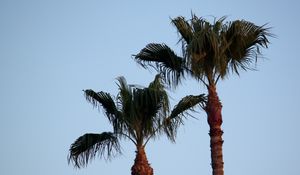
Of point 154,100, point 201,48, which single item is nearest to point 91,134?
point 154,100

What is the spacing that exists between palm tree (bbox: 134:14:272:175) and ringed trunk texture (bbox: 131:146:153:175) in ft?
6.22

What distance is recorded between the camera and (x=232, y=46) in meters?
14.9

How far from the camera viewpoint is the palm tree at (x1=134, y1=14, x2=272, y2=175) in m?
14.4

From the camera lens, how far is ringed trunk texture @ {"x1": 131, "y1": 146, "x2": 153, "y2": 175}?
1501 centimetres

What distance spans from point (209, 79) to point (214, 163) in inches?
92.1

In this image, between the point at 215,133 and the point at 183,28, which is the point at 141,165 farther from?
the point at 183,28

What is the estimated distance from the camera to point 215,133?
14.4m

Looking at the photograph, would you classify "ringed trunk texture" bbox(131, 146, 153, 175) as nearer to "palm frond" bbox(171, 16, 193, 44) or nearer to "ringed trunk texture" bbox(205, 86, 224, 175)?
"ringed trunk texture" bbox(205, 86, 224, 175)

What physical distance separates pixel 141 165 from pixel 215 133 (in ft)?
7.61

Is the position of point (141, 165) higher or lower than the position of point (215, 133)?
lower

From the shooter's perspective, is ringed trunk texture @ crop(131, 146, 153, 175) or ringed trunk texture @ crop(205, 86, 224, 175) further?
ringed trunk texture @ crop(131, 146, 153, 175)

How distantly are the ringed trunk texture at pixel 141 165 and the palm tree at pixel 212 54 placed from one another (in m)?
1.90

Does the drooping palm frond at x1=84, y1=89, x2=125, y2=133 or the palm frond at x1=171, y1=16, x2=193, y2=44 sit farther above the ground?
the palm frond at x1=171, y1=16, x2=193, y2=44

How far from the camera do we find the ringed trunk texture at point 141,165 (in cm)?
1501
